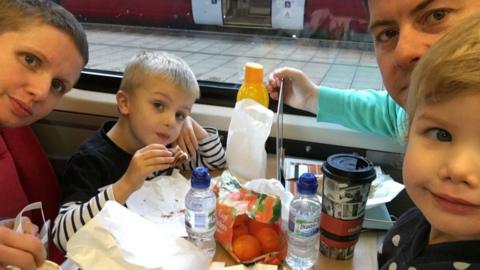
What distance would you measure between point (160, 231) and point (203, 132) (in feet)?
1.77

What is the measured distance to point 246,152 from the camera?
50.0 inches

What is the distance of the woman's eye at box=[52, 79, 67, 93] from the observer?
1.20m

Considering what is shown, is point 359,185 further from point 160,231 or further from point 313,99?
point 313,99

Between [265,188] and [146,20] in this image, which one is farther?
[146,20]

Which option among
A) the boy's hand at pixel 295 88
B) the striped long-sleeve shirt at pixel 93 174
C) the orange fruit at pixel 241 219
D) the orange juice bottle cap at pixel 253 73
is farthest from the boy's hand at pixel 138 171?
the boy's hand at pixel 295 88

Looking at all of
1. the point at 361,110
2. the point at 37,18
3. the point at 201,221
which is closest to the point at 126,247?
the point at 201,221

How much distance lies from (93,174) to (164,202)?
22 cm

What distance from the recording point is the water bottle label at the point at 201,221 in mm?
1023

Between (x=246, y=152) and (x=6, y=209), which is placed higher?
(x=246, y=152)

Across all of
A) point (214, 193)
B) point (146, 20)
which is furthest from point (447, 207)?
point (146, 20)

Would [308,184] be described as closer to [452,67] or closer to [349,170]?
[349,170]

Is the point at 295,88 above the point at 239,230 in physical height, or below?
above

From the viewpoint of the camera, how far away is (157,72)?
4.42 ft

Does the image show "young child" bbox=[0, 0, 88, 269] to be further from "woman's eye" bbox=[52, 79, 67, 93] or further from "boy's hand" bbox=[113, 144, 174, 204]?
"boy's hand" bbox=[113, 144, 174, 204]
